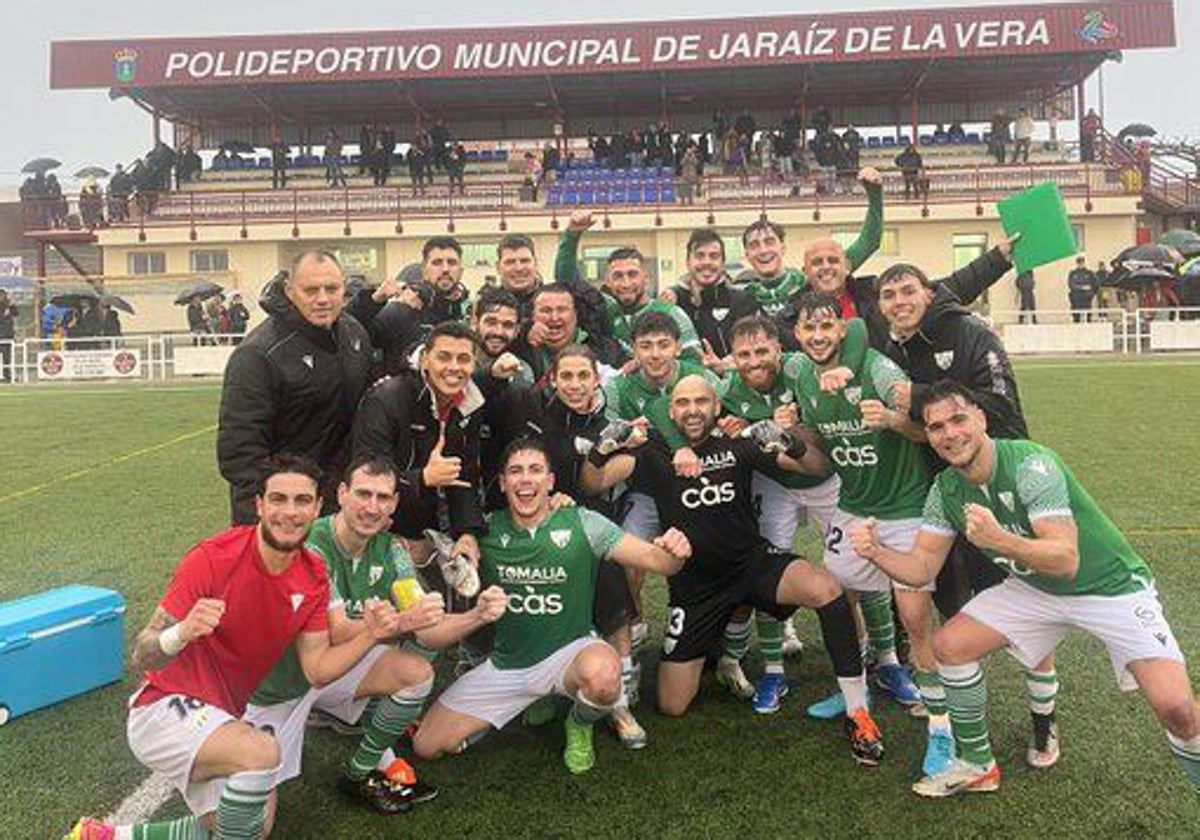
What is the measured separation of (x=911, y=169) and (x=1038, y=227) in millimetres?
27581

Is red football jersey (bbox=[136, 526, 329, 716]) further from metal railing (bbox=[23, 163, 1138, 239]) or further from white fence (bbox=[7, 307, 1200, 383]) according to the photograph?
metal railing (bbox=[23, 163, 1138, 239])

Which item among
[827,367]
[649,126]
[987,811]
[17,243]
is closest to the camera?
[987,811]

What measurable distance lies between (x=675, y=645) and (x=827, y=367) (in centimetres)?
152

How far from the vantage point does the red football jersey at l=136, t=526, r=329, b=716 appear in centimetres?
320

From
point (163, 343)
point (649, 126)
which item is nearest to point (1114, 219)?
point (649, 126)

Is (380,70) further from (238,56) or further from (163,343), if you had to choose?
(163,343)

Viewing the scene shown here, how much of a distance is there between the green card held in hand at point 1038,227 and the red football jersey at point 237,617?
3697mm

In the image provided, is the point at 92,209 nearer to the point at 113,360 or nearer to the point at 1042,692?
the point at 113,360

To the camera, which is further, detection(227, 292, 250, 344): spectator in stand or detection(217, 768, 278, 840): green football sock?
detection(227, 292, 250, 344): spectator in stand

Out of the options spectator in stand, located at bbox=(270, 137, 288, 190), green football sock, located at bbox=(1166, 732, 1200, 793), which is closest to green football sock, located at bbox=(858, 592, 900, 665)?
green football sock, located at bbox=(1166, 732, 1200, 793)

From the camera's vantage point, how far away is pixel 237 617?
3215mm

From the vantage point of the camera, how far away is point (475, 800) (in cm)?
362

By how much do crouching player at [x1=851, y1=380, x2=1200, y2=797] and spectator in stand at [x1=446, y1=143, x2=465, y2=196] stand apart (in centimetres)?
2947

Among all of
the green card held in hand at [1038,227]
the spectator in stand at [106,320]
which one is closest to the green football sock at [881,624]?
the green card held in hand at [1038,227]
